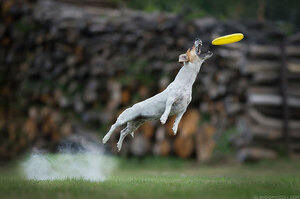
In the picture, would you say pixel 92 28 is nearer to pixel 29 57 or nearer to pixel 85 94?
pixel 85 94

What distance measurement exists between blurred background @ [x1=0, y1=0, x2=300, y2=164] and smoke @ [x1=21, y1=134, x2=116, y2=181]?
0.25m

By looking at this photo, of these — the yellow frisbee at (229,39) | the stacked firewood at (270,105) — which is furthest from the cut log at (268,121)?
A: the yellow frisbee at (229,39)

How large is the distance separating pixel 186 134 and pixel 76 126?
307 cm

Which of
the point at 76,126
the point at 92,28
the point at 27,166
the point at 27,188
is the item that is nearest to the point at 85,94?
the point at 76,126

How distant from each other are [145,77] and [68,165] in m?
4.34

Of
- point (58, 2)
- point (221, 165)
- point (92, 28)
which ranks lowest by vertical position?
point (221, 165)

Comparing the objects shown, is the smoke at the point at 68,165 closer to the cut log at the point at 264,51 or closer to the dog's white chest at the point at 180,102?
the dog's white chest at the point at 180,102

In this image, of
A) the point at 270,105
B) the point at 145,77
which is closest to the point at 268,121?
the point at 270,105

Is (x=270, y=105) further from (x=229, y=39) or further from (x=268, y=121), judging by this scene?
(x=229, y=39)

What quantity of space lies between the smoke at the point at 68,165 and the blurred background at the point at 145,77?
250mm

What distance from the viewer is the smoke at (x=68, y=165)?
5.31m

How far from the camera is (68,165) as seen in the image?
565cm

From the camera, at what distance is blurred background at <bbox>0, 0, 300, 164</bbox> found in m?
8.16

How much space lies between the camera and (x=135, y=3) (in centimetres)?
1434
